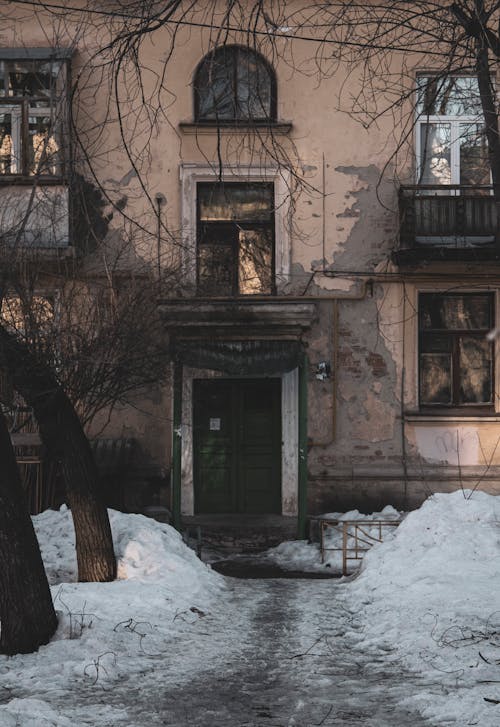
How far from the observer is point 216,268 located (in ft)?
47.8

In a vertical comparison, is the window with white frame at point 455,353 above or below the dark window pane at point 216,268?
below

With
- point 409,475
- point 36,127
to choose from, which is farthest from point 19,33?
point 409,475

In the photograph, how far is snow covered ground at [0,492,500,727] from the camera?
529 cm

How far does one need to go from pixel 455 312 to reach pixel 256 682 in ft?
31.5

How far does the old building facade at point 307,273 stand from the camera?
13914 mm

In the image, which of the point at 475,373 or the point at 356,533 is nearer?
the point at 356,533

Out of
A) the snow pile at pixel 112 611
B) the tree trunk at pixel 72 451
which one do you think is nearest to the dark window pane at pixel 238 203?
the snow pile at pixel 112 611

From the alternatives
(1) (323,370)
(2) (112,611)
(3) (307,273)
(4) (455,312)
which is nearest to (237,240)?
(3) (307,273)

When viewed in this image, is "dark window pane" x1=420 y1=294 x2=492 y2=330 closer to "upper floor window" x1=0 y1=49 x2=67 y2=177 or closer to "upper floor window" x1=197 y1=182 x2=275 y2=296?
"upper floor window" x1=197 y1=182 x2=275 y2=296

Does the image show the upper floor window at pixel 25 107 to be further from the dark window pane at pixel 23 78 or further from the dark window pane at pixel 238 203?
the dark window pane at pixel 238 203

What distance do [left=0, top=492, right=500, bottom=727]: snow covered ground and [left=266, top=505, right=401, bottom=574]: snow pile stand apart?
Answer: 1.53 m

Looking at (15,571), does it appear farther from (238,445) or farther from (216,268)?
(216,268)

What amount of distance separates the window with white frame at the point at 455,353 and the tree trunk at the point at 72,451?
6.89 metres

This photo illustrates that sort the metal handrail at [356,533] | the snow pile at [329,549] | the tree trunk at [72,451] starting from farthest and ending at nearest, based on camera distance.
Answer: the snow pile at [329,549]
the metal handrail at [356,533]
the tree trunk at [72,451]
